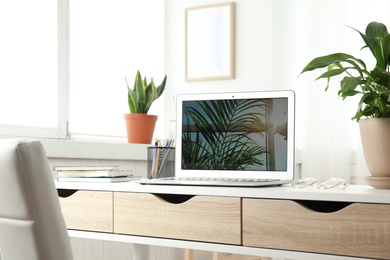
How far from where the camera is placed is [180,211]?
151 centimetres

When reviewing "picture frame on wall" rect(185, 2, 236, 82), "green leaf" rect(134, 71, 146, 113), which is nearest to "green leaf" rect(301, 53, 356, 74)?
"green leaf" rect(134, 71, 146, 113)

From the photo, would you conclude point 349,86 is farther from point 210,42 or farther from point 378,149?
point 210,42

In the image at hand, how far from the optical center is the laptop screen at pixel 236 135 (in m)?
1.62

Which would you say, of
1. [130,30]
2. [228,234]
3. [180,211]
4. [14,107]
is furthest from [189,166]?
[130,30]

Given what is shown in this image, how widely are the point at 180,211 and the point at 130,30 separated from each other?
1836mm

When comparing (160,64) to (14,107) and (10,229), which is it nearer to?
(14,107)

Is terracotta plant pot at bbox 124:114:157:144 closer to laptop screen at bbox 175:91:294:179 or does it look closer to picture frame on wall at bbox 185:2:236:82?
picture frame on wall at bbox 185:2:236:82

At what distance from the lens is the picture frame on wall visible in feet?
10.7

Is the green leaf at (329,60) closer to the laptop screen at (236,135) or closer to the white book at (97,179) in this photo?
the laptop screen at (236,135)

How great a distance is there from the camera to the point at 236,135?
1665mm

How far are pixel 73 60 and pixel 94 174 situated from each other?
1049mm

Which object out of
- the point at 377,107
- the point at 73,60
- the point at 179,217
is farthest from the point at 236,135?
the point at 73,60

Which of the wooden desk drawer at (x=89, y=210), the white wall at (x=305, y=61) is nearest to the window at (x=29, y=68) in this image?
the wooden desk drawer at (x=89, y=210)

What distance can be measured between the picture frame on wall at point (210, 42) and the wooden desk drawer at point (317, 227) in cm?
192
